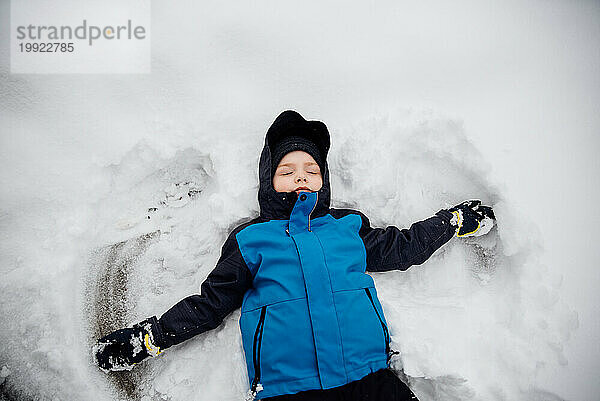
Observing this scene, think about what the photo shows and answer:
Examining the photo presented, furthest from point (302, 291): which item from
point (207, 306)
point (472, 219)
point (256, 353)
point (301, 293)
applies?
point (472, 219)

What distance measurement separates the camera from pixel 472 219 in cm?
200

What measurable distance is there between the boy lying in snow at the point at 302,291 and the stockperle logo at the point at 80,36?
102 cm

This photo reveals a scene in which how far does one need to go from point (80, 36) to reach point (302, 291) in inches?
77.0

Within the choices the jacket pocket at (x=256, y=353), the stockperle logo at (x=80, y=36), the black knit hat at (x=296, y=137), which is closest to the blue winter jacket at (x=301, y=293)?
the jacket pocket at (x=256, y=353)

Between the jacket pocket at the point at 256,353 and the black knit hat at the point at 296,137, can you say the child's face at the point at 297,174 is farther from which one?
the jacket pocket at the point at 256,353

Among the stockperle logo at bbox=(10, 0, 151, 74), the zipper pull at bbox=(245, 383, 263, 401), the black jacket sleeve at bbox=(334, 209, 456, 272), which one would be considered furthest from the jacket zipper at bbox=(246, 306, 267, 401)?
→ the stockperle logo at bbox=(10, 0, 151, 74)

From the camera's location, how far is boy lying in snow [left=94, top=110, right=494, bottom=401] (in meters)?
1.63

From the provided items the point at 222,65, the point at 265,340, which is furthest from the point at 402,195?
the point at 222,65

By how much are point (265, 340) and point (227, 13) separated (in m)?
1.84

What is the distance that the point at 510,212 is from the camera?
198cm

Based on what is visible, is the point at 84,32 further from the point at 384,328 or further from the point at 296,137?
the point at 384,328

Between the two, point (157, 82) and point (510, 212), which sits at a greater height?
point (157, 82)

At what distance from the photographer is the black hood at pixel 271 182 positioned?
1.86 m

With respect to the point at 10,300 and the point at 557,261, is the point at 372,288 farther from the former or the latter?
the point at 10,300
